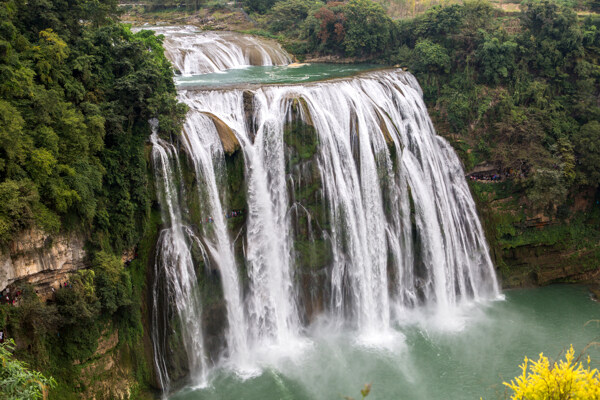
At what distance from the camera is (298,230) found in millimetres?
17000

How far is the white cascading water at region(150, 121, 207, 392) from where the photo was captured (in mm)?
14266

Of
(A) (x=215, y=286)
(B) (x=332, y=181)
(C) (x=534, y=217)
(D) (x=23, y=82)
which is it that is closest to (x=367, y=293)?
(B) (x=332, y=181)

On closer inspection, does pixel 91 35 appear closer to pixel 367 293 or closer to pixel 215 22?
pixel 367 293

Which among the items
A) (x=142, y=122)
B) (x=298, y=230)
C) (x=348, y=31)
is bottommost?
(x=298, y=230)

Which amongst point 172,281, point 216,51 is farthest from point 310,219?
point 216,51

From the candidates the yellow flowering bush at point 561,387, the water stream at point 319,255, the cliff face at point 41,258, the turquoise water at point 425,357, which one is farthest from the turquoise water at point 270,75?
the yellow flowering bush at point 561,387

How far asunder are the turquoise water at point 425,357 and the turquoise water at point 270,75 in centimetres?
1171

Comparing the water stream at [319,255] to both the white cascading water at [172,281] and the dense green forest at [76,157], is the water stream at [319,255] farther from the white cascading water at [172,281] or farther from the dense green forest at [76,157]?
the dense green forest at [76,157]

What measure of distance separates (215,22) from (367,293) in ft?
84.3

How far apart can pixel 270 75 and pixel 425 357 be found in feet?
51.7

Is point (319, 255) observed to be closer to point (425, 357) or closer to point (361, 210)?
point (361, 210)

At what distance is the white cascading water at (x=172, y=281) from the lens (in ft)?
46.8

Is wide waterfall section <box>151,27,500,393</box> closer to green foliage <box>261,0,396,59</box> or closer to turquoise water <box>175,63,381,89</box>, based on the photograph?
turquoise water <box>175,63,381,89</box>

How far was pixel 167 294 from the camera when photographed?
47.0 feet
